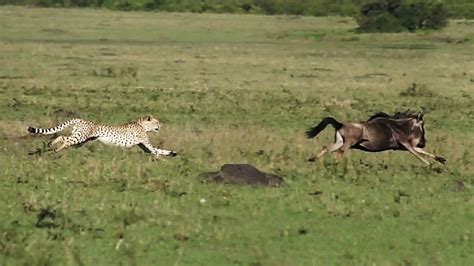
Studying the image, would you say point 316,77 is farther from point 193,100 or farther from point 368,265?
point 368,265

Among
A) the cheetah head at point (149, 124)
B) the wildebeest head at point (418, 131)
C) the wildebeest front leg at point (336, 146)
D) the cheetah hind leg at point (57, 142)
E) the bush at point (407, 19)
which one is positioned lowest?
the bush at point (407, 19)

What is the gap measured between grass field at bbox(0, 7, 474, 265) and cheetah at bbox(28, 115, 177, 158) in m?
0.18

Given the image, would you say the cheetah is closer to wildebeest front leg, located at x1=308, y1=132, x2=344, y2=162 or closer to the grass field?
the grass field

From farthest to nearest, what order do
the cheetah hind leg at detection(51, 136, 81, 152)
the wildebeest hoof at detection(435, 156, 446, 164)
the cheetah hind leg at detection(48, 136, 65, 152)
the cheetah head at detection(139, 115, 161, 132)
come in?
the cheetah head at detection(139, 115, 161, 132) < the cheetah hind leg at detection(48, 136, 65, 152) < the cheetah hind leg at detection(51, 136, 81, 152) < the wildebeest hoof at detection(435, 156, 446, 164)

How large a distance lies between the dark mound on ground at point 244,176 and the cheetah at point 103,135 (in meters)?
2.25

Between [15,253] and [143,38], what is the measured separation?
140 feet

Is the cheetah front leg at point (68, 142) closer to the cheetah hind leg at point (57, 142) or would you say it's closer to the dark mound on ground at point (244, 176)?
the cheetah hind leg at point (57, 142)

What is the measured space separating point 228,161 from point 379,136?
2108 millimetres

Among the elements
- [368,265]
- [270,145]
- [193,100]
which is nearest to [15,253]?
[368,265]

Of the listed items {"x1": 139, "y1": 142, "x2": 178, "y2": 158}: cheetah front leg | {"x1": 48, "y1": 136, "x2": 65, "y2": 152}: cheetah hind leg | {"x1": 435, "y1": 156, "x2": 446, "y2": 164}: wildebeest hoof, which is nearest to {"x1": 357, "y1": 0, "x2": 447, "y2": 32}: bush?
{"x1": 435, "y1": 156, "x2": 446, "y2": 164}: wildebeest hoof

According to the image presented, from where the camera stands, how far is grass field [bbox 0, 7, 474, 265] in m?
9.45

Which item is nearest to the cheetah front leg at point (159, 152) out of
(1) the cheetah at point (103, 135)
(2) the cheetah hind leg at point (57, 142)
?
(1) the cheetah at point (103, 135)

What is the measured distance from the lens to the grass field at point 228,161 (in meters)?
9.45

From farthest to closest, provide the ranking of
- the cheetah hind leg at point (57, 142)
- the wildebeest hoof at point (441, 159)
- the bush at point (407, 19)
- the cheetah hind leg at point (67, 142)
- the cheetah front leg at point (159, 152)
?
the bush at point (407, 19), the cheetah hind leg at point (57, 142), the cheetah hind leg at point (67, 142), the cheetah front leg at point (159, 152), the wildebeest hoof at point (441, 159)
